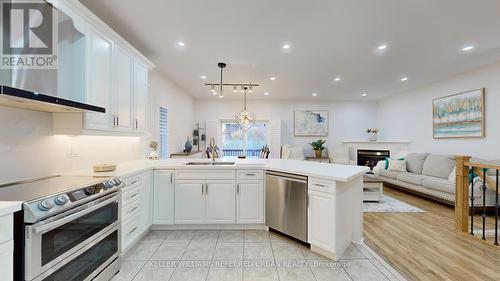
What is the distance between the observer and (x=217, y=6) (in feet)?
7.37

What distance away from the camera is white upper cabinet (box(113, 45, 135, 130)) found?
8.04 ft

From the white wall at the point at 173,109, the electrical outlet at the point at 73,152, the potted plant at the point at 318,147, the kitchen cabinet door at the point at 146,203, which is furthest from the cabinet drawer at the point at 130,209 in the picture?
the potted plant at the point at 318,147

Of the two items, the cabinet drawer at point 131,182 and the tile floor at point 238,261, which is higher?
the cabinet drawer at point 131,182

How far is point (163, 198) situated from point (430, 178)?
17.5 ft

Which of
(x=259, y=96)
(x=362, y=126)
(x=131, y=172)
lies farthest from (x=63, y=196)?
(x=362, y=126)

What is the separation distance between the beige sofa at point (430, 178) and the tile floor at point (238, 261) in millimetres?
2799

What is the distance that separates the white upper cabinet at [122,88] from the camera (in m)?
2.45

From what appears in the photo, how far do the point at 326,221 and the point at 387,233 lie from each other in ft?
4.30

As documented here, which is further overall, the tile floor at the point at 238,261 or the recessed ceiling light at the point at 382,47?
the recessed ceiling light at the point at 382,47

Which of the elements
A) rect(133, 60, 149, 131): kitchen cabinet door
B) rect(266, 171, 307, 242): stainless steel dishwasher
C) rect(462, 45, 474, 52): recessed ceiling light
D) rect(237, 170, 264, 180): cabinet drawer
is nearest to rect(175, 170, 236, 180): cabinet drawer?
rect(237, 170, 264, 180): cabinet drawer

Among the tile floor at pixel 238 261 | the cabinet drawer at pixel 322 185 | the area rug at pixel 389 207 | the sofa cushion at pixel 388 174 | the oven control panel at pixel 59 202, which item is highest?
the oven control panel at pixel 59 202

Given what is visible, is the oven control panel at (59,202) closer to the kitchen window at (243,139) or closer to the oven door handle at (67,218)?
the oven door handle at (67,218)

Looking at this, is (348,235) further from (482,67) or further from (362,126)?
(362,126)

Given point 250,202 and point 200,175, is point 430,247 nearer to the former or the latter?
point 250,202
